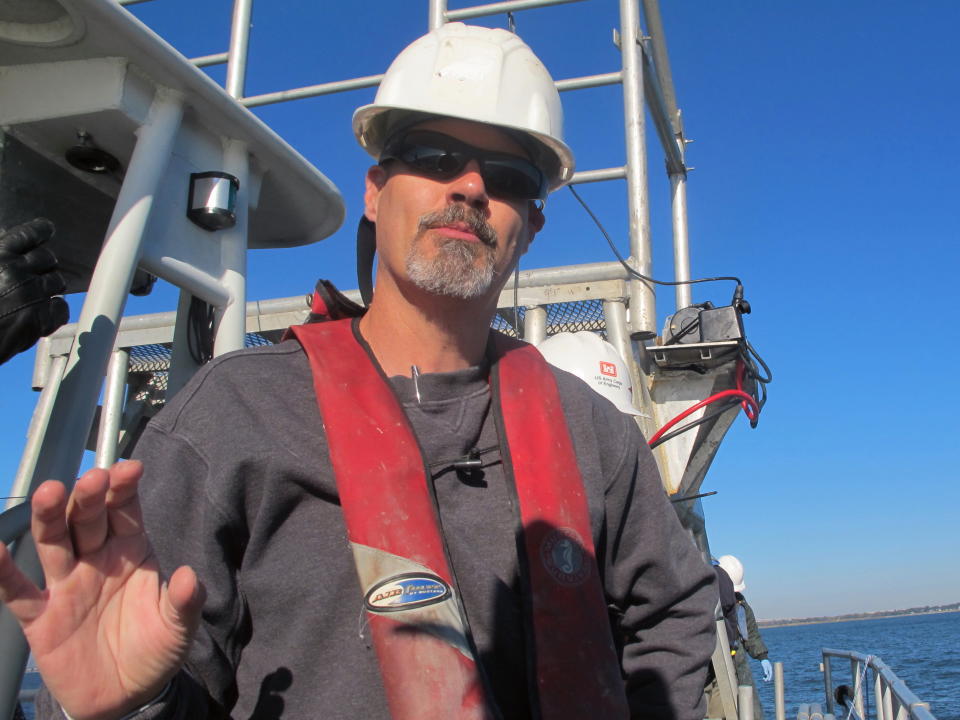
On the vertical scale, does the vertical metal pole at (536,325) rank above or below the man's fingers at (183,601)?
above

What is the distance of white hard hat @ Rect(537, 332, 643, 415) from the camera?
4.38 metres

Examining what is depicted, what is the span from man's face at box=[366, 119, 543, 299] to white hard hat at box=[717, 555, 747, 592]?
9572mm

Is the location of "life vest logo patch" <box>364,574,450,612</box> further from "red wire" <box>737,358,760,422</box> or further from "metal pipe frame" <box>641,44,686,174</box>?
"metal pipe frame" <box>641,44,686,174</box>

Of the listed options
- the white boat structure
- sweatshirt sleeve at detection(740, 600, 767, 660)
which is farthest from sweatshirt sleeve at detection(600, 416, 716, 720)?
sweatshirt sleeve at detection(740, 600, 767, 660)

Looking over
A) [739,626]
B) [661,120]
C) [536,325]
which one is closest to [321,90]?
[536,325]

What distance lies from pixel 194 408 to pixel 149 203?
0.86 metres

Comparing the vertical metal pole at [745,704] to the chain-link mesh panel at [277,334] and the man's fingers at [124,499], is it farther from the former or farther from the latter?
the man's fingers at [124,499]

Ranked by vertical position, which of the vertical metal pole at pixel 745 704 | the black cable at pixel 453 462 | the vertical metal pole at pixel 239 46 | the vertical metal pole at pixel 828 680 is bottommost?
the vertical metal pole at pixel 828 680

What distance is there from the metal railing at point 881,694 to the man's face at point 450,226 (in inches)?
123

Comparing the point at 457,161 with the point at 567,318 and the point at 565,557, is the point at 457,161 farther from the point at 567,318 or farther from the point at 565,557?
the point at 567,318

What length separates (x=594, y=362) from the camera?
443cm

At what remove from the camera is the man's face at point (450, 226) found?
1.86m

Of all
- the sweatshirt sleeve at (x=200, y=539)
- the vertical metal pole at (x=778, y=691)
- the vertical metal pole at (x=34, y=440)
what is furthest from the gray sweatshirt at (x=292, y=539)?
the vertical metal pole at (x=778, y=691)

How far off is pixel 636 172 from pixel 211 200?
318cm
